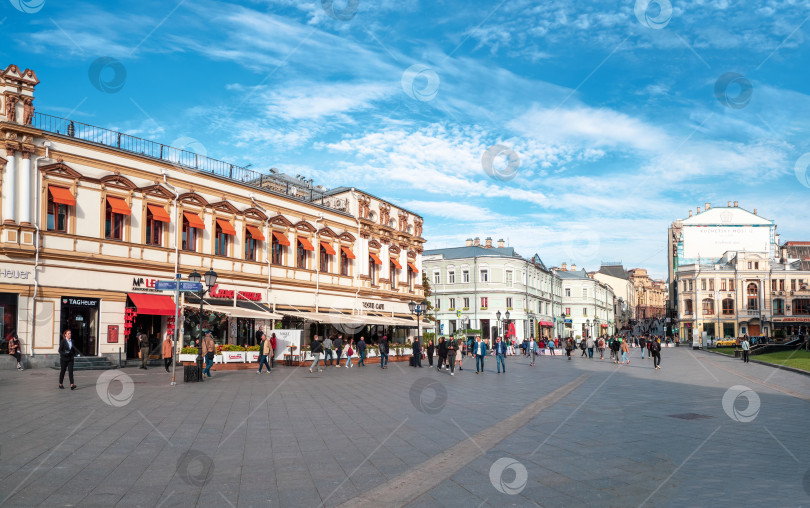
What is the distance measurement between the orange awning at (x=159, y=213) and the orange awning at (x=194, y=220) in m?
1.24

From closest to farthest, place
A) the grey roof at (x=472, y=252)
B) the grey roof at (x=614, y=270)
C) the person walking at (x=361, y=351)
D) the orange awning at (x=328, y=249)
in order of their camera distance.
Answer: the person walking at (x=361, y=351) < the orange awning at (x=328, y=249) < the grey roof at (x=472, y=252) < the grey roof at (x=614, y=270)

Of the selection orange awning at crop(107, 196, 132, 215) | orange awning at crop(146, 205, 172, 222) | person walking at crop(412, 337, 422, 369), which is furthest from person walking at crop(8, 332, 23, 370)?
person walking at crop(412, 337, 422, 369)

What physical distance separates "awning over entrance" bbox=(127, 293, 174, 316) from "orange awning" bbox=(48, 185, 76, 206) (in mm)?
5080

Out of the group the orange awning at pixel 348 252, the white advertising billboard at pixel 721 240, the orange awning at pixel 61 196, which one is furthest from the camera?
the white advertising billboard at pixel 721 240

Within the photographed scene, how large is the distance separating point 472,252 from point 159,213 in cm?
5196

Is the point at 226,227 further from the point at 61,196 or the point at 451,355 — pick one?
the point at 451,355

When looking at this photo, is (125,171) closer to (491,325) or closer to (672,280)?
(491,325)

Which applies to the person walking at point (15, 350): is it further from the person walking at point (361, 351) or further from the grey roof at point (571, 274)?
the grey roof at point (571, 274)

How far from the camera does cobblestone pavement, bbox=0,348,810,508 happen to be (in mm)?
7500

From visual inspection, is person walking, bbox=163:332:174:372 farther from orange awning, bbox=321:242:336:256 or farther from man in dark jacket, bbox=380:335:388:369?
orange awning, bbox=321:242:336:256

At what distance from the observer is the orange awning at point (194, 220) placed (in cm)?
3397

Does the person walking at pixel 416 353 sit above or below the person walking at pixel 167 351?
below

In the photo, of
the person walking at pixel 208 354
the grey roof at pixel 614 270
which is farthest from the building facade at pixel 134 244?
the grey roof at pixel 614 270

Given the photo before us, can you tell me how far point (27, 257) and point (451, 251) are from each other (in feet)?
192
